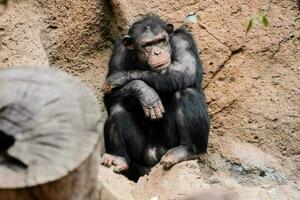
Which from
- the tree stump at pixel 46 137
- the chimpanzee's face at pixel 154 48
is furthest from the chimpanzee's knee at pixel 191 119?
the tree stump at pixel 46 137

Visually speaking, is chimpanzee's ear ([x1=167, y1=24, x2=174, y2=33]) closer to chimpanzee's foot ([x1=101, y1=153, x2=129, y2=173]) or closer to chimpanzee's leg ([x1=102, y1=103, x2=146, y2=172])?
chimpanzee's leg ([x1=102, y1=103, x2=146, y2=172])

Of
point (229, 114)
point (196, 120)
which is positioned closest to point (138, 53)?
point (196, 120)

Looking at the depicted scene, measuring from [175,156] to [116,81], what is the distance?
30.1 inches

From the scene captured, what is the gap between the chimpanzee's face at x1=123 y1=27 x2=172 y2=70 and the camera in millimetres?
5984

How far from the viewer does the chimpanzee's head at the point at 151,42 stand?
19.7 feet

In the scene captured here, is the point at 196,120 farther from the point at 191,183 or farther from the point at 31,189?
the point at 31,189

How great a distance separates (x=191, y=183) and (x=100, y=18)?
206cm

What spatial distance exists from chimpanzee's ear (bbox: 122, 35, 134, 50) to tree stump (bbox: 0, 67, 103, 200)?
3124 millimetres

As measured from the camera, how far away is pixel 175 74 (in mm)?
5957

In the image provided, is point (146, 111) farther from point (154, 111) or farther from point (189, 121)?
point (189, 121)

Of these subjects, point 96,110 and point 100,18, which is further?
point 100,18

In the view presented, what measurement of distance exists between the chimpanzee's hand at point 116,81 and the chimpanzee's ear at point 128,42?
0.24 metres

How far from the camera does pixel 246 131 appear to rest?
6.84 m

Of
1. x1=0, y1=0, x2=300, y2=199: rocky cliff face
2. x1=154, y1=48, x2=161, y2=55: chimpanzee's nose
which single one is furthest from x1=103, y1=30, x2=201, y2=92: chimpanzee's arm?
x1=0, y1=0, x2=300, y2=199: rocky cliff face
